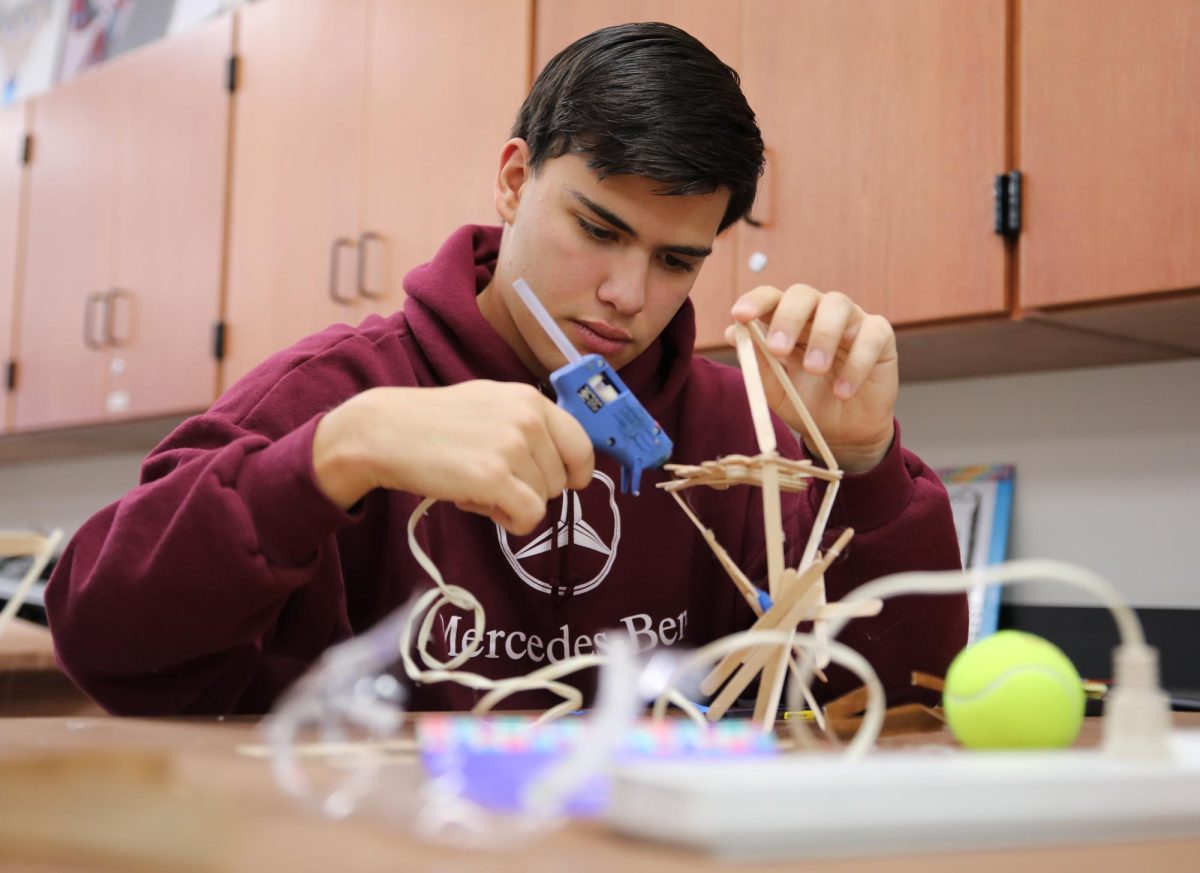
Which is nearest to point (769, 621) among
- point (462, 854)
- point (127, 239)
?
point (462, 854)

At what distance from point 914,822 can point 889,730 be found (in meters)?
0.31

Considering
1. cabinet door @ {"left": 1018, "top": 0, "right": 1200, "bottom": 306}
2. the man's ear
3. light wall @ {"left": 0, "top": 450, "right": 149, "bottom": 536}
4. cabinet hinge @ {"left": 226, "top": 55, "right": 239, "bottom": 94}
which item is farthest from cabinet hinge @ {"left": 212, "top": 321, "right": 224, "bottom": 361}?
cabinet door @ {"left": 1018, "top": 0, "right": 1200, "bottom": 306}

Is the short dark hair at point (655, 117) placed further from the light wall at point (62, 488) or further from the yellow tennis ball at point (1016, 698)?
the light wall at point (62, 488)

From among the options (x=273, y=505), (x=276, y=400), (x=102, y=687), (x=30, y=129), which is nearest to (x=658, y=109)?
(x=276, y=400)

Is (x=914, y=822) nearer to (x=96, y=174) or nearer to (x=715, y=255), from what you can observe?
(x=715, y=255)

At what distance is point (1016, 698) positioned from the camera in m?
0.60

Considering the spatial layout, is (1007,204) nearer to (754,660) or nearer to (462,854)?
(754,660)

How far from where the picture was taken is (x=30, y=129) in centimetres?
304

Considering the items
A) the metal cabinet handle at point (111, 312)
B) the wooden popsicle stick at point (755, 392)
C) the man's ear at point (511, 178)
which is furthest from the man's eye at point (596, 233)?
the metal cabinet handle at point (111, 312)

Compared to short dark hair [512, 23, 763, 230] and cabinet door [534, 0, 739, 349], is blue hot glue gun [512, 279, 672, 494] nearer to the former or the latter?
short dark hair [512, 23, 763, 230]

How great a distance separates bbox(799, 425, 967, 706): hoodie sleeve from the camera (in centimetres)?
103

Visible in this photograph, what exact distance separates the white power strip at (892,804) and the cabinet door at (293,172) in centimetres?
191

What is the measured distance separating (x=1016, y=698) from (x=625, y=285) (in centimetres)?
60

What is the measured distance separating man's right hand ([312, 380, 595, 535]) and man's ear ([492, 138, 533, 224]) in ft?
1.72
